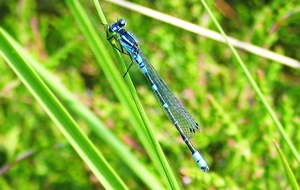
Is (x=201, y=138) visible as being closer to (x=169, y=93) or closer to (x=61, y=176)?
(x=169, y=93)

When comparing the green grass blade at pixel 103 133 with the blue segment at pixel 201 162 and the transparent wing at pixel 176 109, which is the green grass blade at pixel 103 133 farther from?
the transparent wing at pixel 176 109

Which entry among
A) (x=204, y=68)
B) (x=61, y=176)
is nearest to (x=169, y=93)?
(x=204, y=68)

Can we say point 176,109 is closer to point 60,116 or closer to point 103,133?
point 103,133

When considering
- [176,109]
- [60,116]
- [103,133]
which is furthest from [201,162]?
[60,116]

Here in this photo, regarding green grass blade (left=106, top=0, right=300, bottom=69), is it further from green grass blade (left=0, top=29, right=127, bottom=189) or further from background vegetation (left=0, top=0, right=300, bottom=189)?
green grass blade (left=0, top=29, right=127, bottom=189)

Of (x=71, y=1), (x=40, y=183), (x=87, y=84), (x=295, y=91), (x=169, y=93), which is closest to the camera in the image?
(x=71, y=1)

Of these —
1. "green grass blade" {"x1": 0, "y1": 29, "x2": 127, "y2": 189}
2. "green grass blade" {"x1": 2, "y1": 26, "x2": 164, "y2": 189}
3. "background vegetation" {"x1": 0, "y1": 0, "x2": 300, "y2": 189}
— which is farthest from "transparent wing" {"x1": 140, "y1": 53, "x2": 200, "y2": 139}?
"green grass blade" {"x1": 0, "y1": 29, "x2": 127, "y2": 189}
